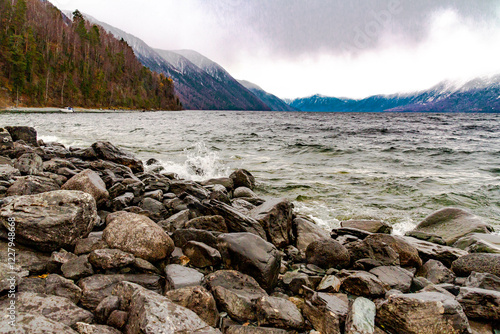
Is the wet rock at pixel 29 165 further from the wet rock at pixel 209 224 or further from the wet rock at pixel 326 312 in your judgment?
the wet rock at pixel 326 312

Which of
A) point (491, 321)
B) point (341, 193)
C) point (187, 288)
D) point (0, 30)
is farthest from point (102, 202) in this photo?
point (0, 30)

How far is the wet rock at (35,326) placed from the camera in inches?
80.7

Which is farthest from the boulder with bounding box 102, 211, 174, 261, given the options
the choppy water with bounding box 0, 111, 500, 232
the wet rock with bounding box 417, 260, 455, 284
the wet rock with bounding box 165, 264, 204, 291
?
the choppy water with bounding box 0, 111, 500, 232

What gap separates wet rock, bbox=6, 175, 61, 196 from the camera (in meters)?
4.82

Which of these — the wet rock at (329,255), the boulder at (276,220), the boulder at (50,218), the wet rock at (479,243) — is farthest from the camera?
the boulder at (276,220)

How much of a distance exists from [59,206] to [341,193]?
29.0 feet

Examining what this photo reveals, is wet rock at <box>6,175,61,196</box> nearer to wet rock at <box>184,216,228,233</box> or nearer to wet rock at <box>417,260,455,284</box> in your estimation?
wet rock at <box>184,216,228,233</box>

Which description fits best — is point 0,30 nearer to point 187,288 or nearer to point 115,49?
point 115,49

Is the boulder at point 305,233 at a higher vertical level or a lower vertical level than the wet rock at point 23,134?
lower

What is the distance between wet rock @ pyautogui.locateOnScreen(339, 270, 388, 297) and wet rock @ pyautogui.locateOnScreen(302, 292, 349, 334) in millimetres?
292

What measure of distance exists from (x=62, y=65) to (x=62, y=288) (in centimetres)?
10710

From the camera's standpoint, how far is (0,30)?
75.8 meters

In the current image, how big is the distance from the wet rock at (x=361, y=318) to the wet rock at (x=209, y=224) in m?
2.54

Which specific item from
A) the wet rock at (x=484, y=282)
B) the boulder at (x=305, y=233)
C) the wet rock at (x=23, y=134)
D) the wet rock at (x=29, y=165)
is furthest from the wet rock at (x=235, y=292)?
the wet rock at (x=23, y=134)
